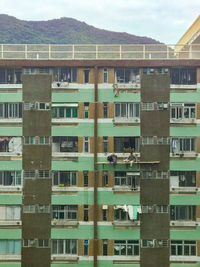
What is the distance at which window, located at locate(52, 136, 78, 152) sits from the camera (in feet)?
68.1

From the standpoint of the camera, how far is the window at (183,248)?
20.5 meters

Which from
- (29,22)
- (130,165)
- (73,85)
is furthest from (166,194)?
(29,22)

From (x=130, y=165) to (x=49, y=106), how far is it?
747 centimetres

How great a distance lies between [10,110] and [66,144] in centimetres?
495

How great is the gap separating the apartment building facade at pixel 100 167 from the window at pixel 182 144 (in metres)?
0.07

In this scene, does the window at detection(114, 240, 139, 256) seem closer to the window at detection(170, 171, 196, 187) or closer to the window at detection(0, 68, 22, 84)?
the window at detection(170, 171, 196, 187)

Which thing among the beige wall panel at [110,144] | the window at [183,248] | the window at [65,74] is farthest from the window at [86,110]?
the window at [183,248]

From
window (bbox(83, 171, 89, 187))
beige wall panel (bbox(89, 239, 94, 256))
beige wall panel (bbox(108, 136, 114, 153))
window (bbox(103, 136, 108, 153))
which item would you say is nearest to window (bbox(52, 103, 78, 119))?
window (bbox(103, 136, 108, 153))

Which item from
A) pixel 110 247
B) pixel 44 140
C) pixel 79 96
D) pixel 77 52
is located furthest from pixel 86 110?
pixel 110 247

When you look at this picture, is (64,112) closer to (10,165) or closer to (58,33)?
(10,165)

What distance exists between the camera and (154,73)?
20594 millimetres

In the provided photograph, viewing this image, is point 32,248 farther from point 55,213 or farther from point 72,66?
point 72,66

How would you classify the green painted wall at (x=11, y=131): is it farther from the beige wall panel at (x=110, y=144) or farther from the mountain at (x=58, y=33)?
the mountain at (x=58, y=33)

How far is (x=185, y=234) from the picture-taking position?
2036 cm
